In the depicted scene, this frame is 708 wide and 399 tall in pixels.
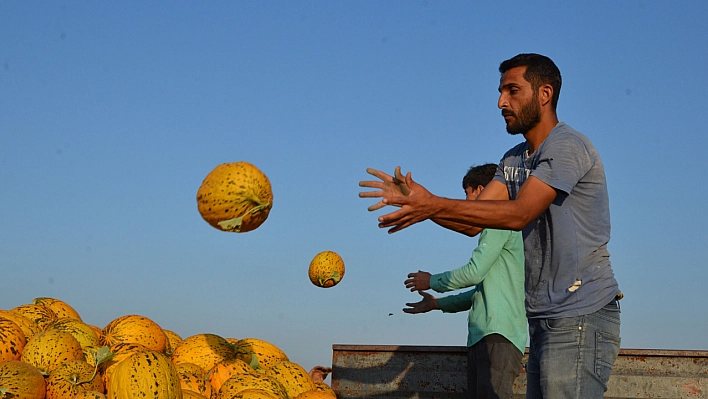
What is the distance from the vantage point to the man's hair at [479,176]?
17.7ft

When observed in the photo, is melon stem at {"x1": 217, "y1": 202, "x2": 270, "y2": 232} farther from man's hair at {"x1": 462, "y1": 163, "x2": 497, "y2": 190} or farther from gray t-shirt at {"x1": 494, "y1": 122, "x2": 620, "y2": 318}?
man's hair at {"x1": 462, "y1": 163, "x2": 497, "y2": 190}

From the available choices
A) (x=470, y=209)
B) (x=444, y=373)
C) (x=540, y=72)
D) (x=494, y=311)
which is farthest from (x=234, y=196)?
(x=444, y=373)

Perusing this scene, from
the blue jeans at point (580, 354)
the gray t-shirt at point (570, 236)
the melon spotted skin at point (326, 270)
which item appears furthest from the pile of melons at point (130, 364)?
the melon spotted skin at point (326, 270)

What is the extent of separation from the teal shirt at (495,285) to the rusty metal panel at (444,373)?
0.86 metres

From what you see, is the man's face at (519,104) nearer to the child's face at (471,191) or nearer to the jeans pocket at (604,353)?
the jeans pocket at (604,353)

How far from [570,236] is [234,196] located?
1594 mm

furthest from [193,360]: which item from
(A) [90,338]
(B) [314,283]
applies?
(B) [314,283]

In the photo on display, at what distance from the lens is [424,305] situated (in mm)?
5754

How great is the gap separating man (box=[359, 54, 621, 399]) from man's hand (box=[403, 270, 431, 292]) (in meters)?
1.94

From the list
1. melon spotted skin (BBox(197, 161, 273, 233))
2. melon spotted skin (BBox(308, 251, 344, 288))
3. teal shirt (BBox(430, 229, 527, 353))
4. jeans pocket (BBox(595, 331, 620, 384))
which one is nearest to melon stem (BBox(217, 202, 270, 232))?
melon spotted skin (BBox(197, 161, 273, 233))

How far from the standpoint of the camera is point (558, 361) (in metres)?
3.29

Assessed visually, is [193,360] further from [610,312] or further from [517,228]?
[610,312]

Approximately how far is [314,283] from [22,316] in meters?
3.27

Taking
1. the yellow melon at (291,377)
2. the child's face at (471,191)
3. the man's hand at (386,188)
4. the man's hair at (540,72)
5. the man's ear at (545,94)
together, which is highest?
the man's hair at (540,72)
